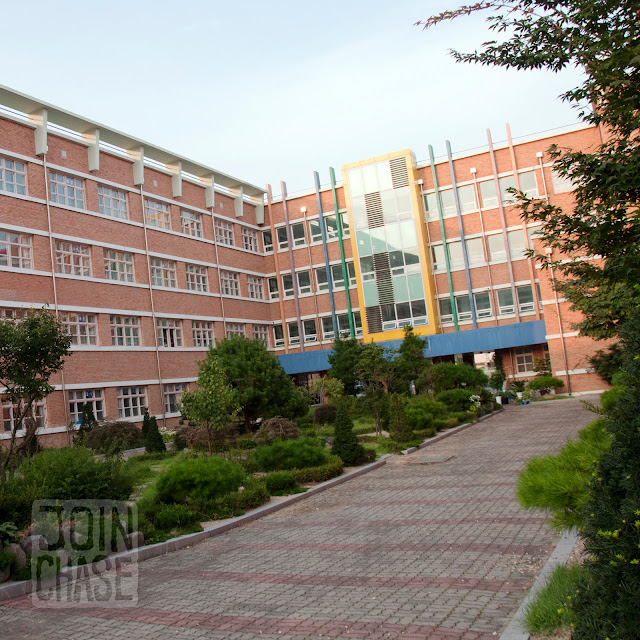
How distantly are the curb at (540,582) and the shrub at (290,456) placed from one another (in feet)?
26.8

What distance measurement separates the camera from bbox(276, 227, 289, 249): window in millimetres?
49469

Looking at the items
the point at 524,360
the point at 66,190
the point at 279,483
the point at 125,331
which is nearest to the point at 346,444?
the point at 279,483

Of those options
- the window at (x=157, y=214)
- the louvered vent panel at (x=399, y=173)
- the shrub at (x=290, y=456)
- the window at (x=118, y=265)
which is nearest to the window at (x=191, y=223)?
the window at (x=157, y=214)

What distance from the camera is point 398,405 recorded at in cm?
2053

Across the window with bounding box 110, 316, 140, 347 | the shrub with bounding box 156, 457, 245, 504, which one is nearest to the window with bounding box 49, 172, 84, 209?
the window with bounding box 110, 316, 140, 347

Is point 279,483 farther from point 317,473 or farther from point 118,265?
point 118,265

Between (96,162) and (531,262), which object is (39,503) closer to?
(96,162)

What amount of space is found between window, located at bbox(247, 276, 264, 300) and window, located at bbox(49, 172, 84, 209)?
53.3 feet

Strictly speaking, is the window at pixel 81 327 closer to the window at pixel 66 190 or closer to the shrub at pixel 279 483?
the window at pixel 66 190

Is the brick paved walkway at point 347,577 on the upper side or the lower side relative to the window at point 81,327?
lower

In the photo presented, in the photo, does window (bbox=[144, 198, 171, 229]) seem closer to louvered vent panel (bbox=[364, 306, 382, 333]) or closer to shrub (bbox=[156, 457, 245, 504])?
louvered vent panel (bbox=[364, 306, 382, 333])

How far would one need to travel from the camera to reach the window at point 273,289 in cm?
4962

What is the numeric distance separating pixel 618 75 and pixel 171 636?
7.04 meters

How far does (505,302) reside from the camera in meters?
43.4
